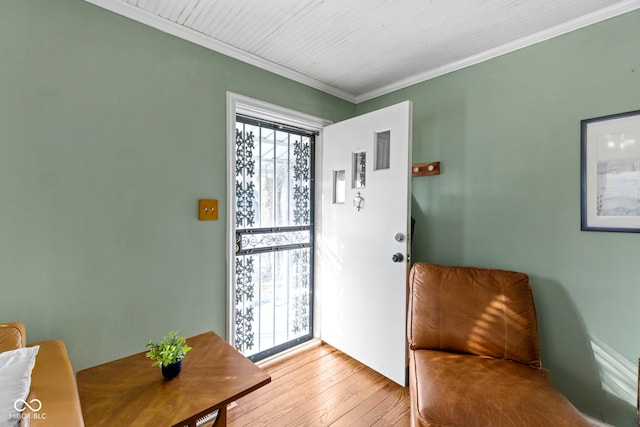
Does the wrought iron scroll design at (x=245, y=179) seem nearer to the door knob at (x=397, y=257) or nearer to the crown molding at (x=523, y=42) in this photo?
the door knob at (x=397, y=257)

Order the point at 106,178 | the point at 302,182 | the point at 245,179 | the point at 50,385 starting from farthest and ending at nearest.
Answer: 1. the point at 302,182
2. the point at 245,179
3. the point at 106,178
4. the point at 50,385

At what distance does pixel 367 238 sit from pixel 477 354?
97cm

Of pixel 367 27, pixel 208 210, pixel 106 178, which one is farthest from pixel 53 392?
pixel 367 27

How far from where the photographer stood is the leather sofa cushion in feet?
3.59

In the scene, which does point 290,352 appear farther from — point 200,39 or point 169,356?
point 200,39

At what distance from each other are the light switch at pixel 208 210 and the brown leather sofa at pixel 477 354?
4.46 feet

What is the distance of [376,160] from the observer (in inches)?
81.3

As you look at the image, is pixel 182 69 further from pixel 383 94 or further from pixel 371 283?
pixel 371 283

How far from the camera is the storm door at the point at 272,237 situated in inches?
82.0

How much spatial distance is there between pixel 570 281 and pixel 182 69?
2.62 metres

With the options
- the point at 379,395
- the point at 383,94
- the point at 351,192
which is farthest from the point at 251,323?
the point at 383,94

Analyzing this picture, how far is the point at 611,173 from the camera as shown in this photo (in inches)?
57.7

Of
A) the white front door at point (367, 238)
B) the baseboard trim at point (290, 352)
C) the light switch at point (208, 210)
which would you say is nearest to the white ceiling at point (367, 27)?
the white front door at point (367, 238)
